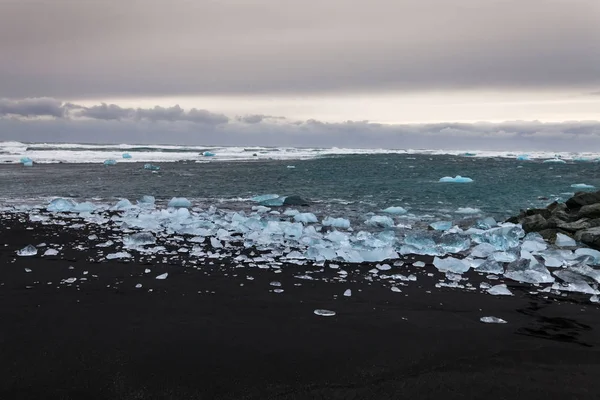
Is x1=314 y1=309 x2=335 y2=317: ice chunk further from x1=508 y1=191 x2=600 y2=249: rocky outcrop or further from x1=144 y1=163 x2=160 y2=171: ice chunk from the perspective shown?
x1=144 y1=163 x2=160 y2=171: ice chunk

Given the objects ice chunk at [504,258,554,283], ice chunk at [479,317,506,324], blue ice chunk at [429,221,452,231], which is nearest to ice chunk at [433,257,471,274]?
ice chunk at [504,258,554,283]

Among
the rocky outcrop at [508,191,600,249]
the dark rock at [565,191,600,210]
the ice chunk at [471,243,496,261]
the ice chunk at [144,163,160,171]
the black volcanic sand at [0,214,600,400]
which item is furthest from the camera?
the ice chunk at [144,163,160,171]

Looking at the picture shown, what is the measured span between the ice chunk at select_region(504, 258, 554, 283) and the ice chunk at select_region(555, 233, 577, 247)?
2.55m

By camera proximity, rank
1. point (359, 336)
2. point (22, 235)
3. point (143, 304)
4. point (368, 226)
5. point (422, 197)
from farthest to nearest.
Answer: point (422, 197) < point (368, 226) < point (22, 235) < point (143, 304) < point (359, 336)

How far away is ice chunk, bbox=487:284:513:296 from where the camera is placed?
19.5 feet

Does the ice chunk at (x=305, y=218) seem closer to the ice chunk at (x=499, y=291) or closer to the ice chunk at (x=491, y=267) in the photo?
the ice chunk at (x=491, y=267)

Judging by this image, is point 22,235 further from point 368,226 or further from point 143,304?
point 368,226

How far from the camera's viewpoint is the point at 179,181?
25.2m

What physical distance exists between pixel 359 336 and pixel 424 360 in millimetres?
739

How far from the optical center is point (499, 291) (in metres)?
6.02

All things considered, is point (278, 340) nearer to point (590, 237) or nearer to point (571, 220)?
point (590, 237)

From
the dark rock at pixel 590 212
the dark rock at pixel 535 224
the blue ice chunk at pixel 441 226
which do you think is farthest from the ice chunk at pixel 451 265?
the dark rock at pixel 590 212

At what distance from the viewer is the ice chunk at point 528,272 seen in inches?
259

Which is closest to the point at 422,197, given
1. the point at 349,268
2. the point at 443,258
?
the point at 443,258
